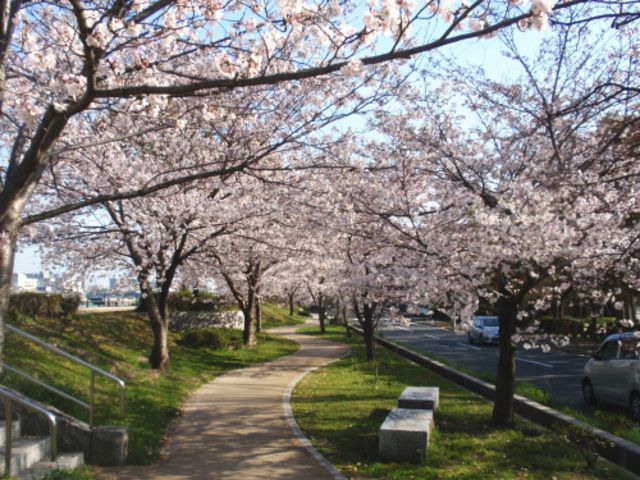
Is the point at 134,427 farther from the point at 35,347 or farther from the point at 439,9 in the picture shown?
the point at 439,9

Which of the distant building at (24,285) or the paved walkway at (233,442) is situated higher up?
the distant building at (24,285)

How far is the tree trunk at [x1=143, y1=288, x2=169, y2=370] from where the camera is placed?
1427 cm

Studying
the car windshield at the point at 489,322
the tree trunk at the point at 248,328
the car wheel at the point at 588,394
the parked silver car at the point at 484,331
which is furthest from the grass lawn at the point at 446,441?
the car windshield at the point at 489,322

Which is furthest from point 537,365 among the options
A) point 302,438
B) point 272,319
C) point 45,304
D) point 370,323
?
point 272,319

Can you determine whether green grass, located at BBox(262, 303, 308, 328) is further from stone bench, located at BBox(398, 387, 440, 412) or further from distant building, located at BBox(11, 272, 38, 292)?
stone bench, located at BBox(398, 387, 440, 412)

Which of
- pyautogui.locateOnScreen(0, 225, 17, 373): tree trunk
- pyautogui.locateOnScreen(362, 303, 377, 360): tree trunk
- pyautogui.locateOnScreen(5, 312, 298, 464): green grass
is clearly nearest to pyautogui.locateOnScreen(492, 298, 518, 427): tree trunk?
pyautogui.locateOnScreen(5, 312, 298, 464): green grass

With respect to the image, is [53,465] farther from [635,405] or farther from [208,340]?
[208,340]

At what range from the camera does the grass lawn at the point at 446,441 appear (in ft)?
23.5

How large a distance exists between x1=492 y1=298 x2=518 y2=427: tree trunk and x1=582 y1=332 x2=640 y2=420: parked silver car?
2.57m

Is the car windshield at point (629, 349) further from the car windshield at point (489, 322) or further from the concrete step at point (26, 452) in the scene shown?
the car windshield at point (489, 322)

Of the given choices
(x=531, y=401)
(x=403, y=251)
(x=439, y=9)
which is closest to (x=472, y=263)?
(x=403, y=251)

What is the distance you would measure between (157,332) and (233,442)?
6.52 m

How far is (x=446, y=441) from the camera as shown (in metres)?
8.55

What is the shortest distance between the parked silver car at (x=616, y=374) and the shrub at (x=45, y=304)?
44.9 ft
